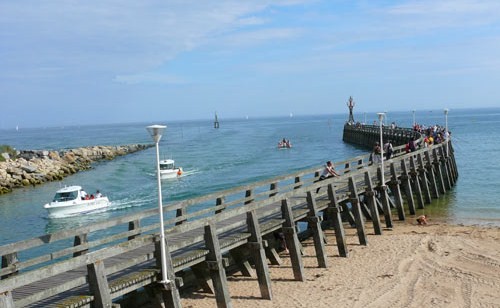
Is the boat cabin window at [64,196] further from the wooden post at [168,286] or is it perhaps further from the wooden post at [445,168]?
the wooden post at [168,286]

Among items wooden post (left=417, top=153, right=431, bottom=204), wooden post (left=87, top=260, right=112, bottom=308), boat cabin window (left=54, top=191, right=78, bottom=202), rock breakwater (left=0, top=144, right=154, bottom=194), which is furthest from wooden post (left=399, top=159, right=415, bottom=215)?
rock breakwater (left=0, top=144, right=154, bottom=194)

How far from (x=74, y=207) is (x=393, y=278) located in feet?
77.1

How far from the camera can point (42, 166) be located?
53.0 m

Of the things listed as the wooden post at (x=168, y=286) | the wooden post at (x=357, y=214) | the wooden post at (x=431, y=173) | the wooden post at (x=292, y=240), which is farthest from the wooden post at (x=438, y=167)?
the wooden post at (x=168, y=286)

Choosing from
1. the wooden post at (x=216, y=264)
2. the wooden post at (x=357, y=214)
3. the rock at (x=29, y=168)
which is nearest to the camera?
the wooden post at (x=216, y=264)

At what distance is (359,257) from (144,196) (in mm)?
23597

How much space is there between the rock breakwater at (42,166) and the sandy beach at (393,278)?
113 feet

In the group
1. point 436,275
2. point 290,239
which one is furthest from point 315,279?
point 436,275

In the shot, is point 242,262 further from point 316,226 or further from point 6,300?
point 6,300

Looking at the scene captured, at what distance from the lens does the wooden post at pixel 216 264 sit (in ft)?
33.3

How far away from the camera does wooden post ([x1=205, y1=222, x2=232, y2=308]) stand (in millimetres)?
10141

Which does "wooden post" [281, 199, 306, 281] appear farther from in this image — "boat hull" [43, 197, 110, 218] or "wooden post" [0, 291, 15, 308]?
"boat hull" [43, 197, 110, 218]

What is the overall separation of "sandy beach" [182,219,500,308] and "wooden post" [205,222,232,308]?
4.04 feet

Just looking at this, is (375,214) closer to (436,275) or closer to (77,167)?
(436,275)
